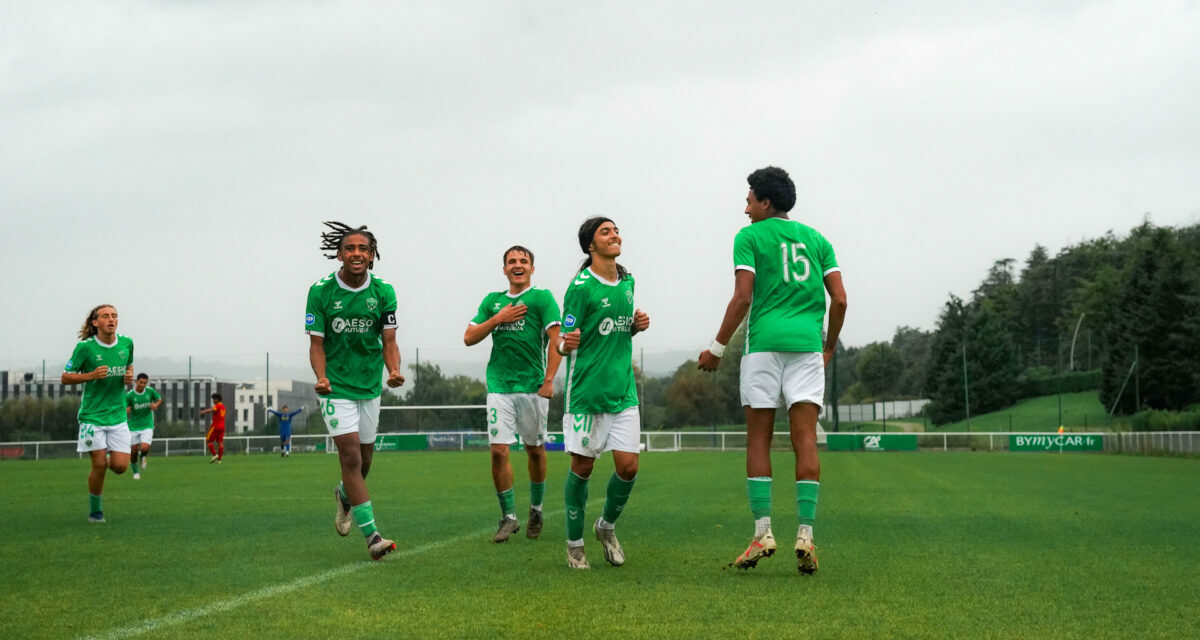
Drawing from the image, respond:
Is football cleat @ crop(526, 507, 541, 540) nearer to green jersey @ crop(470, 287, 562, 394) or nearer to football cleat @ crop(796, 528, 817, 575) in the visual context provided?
green jersey @ crop(470, 287, 562, 394)

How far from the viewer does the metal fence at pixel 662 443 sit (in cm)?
4209

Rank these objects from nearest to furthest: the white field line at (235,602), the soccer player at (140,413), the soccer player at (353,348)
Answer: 1. the white field line at (235,602)
2. the soccer player at (353,348)
3. the soccer player at (140,413)

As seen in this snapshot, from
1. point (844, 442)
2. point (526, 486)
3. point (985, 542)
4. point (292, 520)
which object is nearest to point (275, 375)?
point (844, 442)

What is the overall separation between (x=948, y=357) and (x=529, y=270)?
81.7 meters

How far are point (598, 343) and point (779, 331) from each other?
1.09 m

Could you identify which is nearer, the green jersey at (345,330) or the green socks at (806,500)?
the green socks at (806,500)

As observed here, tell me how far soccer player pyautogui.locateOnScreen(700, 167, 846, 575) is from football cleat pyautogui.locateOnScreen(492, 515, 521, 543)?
2306 mm

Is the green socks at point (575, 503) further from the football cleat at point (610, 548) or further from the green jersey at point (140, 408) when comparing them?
the green jersey at point (140, 408)

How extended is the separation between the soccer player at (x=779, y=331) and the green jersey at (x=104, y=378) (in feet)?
22.9

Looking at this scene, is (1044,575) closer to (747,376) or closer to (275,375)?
(747,376)

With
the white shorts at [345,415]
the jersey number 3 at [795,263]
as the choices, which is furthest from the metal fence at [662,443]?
the jersey number 3 at [795,263]

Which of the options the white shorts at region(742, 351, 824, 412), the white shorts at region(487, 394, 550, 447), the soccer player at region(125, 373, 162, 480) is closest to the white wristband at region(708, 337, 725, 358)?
the white shorts at region(742, 351, 824, 412)

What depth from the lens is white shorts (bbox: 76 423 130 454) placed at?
36.6 feet

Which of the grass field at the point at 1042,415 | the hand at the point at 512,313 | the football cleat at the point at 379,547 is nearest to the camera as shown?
the football cleat at the point at 379,547
